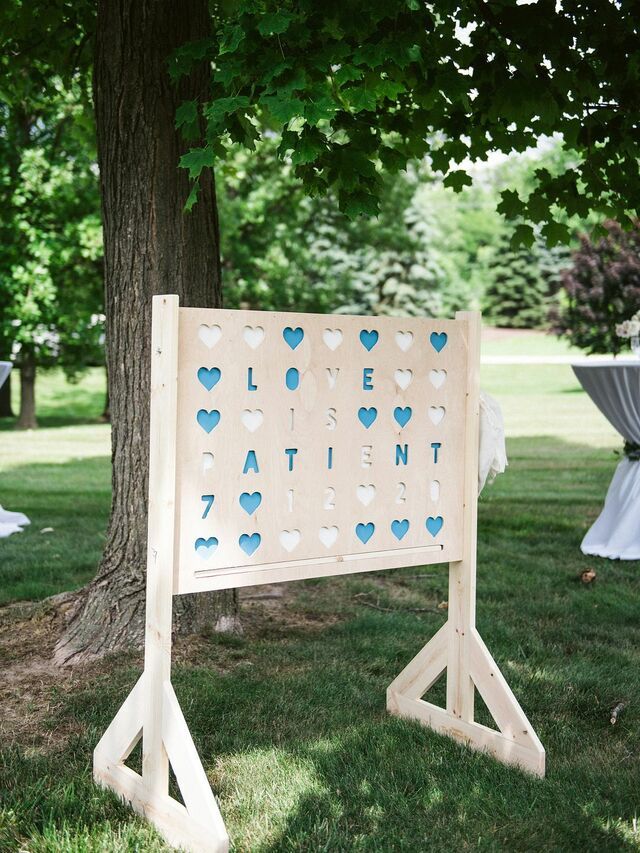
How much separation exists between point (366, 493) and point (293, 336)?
0.63 m

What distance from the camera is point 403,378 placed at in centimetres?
330

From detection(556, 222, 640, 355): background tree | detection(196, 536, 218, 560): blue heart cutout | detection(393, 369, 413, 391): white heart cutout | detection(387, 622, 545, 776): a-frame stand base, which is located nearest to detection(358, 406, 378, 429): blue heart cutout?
detection(393, 369, 413, 391): white heart cutout

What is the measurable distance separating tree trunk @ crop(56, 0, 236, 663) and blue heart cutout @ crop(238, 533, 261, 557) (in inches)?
53.7

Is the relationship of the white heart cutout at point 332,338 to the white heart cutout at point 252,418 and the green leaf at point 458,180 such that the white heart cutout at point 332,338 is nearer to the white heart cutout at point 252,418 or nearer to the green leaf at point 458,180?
the white heart cutout at point 252,418

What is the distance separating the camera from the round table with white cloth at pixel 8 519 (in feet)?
22.9

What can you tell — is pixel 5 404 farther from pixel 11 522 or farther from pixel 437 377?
pixel 437 377

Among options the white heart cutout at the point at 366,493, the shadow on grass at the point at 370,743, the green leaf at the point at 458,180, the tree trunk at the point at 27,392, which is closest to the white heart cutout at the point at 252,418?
the white heart cutout at the point at 366,493

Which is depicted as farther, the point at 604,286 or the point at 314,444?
the point at 604,286

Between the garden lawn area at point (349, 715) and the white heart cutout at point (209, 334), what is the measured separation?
4.66 ft

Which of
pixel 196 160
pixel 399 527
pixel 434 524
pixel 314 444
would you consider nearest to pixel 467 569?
pixel 434 524

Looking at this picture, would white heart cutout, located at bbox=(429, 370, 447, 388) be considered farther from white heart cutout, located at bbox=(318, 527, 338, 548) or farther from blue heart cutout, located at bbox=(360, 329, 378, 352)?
white heart cutout, located at bbox=(318, 527, 338, 548)

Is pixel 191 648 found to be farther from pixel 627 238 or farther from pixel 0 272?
pixel 627 238

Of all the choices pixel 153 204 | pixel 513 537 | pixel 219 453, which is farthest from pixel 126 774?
pixel 513 537

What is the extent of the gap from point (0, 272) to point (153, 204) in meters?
14.5
